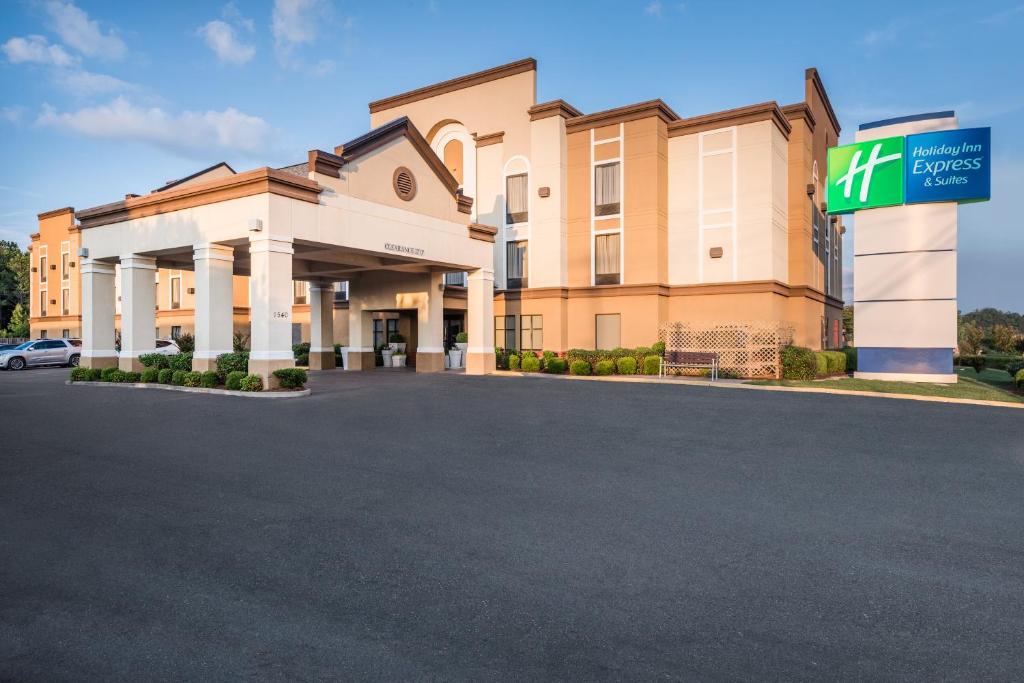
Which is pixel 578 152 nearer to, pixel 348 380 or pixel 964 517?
pixel 348 380

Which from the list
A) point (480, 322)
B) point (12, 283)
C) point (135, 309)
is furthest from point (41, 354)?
point (12, 283)

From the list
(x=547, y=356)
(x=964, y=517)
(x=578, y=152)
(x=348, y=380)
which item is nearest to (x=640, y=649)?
(x=964, y=517)

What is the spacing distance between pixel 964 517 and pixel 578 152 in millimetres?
24643

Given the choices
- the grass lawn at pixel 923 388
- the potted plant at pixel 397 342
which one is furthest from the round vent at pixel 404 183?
the grass lawn at pixel 923 388

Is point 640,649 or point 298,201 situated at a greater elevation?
point 298,201

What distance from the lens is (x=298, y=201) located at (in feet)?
58.4

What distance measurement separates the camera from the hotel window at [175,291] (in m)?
43.2

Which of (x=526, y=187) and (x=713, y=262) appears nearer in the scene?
(x=713, y=262)

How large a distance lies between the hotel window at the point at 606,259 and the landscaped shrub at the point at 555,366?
4.83 metres

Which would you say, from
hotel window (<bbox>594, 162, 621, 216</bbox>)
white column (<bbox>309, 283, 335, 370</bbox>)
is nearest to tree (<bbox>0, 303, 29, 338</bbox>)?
white column (<bbox>309, 283, 335, 370</bbox>)

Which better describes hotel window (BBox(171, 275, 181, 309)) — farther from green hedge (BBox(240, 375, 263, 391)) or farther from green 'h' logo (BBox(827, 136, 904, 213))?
green 'h' logo (BBox(827, 136, 904, 213))

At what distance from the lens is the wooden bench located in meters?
23.0

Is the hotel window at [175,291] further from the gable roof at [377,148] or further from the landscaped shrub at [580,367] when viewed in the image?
the landscaped shrub at [580,367]

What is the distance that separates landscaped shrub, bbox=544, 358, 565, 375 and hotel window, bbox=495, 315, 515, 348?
14.2ft
